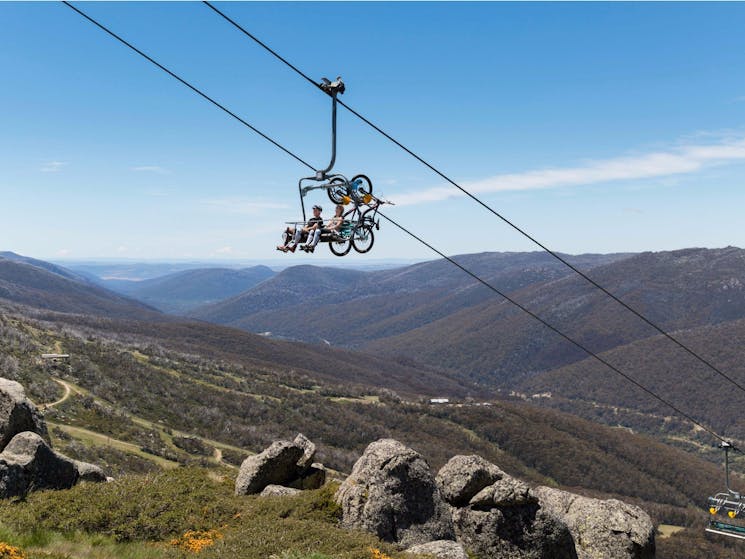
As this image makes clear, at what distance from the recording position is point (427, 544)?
1936cm

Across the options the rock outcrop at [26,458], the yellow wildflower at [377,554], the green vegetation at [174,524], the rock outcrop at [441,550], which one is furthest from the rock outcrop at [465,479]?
the rock outcrop at [26,458]

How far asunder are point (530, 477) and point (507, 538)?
358 feet

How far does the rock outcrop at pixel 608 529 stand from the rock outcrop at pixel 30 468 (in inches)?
790

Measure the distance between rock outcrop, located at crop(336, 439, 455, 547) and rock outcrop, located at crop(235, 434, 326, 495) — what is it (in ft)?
17.9

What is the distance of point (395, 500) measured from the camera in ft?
68.0

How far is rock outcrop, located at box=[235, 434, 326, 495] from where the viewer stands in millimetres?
25125

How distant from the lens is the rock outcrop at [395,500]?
20.2 m

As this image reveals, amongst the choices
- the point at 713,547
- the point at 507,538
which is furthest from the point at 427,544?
the point at 713,547

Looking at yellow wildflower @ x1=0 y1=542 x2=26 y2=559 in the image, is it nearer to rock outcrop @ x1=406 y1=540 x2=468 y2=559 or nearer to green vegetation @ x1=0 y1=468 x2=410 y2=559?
green vegetation @ x1=0 y1=468 x2=410 y2=559

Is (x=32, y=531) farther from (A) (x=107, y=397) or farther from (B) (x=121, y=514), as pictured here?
(A) (x=107, y=397)

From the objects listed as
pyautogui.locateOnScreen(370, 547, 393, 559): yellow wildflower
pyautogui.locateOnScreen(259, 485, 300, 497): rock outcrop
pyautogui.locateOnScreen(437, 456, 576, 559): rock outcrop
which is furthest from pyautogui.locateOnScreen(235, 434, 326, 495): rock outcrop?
pyautogui.locateOnScreen(370, 547, 393, 559): yellow wildflower

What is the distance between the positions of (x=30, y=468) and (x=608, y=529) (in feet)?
81.4

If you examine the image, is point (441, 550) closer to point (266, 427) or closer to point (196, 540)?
point (196, 540)

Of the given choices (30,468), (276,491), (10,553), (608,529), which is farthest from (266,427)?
(10,553)
